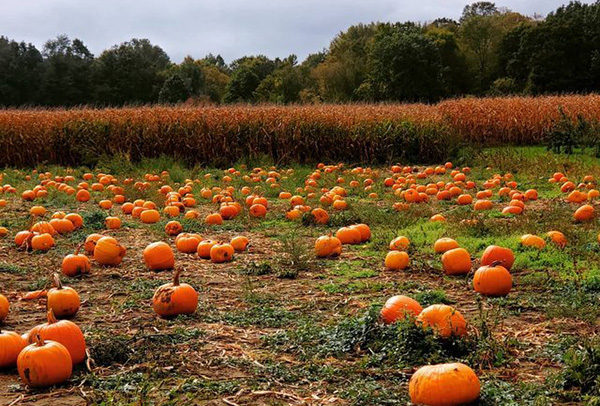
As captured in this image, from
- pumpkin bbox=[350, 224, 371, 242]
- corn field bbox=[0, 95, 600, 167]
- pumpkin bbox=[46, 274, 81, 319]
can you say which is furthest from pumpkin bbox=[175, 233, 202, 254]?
corn field bbox=[0, 95, 600, 167]

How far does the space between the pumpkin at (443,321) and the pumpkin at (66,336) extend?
2.04 m

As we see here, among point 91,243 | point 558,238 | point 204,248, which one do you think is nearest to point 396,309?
point 558,238

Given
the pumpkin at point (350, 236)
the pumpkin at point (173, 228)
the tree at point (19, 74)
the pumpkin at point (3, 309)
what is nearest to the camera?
the pumpkin at point (3, 309)

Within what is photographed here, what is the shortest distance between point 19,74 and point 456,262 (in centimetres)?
7342

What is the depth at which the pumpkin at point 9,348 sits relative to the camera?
3.54m

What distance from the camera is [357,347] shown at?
3.78m

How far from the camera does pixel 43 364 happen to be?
3.25 m

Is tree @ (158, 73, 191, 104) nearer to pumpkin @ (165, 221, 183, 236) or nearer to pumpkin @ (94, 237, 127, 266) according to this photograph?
pumpkin @ (165, 221, 183, 236)

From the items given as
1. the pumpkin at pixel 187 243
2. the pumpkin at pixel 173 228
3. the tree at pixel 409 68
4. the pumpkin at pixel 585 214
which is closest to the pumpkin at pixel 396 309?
the pumpkin at pixel 187 243

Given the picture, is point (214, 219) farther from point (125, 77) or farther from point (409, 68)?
point (125, 77)

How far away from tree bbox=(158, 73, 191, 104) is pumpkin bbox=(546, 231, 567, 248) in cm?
6197

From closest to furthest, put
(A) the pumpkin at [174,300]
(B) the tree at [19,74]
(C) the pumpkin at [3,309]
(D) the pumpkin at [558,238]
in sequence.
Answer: (C) the pumpkin at [3,309], (A) the pumpkin at [174,300], (D) the pumpkin at [558,238], (B) the tree at [19,74]

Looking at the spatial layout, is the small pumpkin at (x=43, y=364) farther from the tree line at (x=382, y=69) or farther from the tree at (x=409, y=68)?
the tree at (x=409, y=68)

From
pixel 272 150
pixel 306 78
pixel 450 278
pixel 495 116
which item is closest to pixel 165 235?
pixel 450 278
